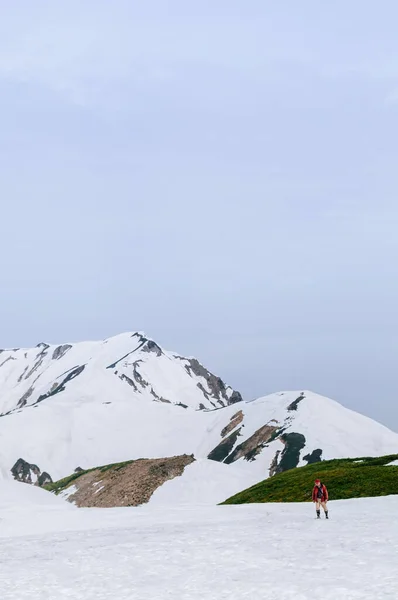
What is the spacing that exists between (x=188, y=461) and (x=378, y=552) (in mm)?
79280

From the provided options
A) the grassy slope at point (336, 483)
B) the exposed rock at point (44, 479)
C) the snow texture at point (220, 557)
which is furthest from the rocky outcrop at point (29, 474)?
the snow texture at point (220, 557)

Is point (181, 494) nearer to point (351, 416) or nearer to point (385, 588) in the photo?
point (385, 588)

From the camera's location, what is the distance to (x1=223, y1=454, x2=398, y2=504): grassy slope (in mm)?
47438

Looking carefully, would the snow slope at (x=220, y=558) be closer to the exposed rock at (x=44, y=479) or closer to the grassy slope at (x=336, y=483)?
the grassy slope at (x=336, y=483)

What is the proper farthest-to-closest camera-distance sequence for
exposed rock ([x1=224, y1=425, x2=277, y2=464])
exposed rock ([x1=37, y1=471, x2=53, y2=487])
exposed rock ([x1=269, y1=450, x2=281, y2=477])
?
exposed rock ([x1=37, y1=471, x2=53, y2=487])
exposed rock ([x1=224, y1=425, x2=277, y2=464])
exposed rock ([x1=269, y1=450, x2=281, y2=477])

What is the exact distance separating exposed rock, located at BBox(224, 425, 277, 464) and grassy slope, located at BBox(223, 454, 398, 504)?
8625 cm

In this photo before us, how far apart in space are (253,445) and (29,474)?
73402 mm

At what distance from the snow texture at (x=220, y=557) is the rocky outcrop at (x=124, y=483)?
50588 mm

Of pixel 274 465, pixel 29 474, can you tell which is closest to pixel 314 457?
pixel 274 465

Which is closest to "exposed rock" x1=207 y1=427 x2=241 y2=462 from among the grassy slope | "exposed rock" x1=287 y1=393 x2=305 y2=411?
"exposed rock" x1=287 y1=393 x2=305 y2=411

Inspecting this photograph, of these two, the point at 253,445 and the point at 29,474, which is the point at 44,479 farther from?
the point at 253,445

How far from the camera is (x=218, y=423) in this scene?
580ft

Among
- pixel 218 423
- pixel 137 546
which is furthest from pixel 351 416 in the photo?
pixel 137 546

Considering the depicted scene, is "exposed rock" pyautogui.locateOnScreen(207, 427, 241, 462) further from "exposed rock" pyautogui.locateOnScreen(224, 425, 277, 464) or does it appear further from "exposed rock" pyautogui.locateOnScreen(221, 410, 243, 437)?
"exposed rock" pyautogui.locateOnScreen(221, 410, 243, 437)
